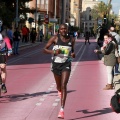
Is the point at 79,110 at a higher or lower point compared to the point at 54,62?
lower

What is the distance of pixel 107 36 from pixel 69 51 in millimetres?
3636

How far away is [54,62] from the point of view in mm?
8555

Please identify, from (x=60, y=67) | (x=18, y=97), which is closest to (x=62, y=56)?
(x=60, y=67)

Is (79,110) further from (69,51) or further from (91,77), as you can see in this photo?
(91,77)

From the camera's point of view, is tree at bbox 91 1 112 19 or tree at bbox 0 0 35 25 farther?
tree at bbox 91 1 112 19

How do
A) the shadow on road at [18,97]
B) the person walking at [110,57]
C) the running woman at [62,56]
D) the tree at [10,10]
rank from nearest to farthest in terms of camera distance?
the running woman at [62,56], the shadow on road at [18,97], the person walking at [110,57], the tree at [10,10]

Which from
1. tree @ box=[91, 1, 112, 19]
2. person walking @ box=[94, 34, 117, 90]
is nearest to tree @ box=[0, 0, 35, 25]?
person walking @ box=[94, 34, 117, 90]

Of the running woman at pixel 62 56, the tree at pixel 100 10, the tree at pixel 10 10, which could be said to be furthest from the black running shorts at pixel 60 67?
the tree at pixel 100 10

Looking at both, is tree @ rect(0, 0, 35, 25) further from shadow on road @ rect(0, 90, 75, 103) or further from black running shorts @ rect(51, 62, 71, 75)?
black running shorts @ rect(51, 62, 71, 75)

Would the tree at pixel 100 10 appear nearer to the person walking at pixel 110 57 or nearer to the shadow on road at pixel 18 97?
the person walking at pixel 110 57

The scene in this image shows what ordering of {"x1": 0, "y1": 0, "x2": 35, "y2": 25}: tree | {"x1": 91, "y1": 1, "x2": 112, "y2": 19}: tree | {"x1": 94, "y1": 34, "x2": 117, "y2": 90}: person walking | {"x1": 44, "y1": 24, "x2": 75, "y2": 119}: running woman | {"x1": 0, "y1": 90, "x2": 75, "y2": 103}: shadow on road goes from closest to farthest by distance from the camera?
{"x1": 44, "y1": 24, "x2": 75, "y2": 119}: running woman → {"x1": 0, "y1": 90, "x2": 75, "y2": 103}: shadow on road → {"x1": 94, "y1": 34, "x2": 117, "y2": 90}: person walking → {"x1": 0, "y1": 0, "x2": 35, "y2": 25}: tree → {"x1": 91, "y1": 1, "x2": 112, "y2": 19}: tree

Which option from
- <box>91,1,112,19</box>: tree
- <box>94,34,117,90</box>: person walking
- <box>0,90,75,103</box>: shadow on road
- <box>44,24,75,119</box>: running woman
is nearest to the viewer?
<box>44,24,75,119</box>: running woman

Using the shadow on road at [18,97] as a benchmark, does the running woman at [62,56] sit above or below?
above

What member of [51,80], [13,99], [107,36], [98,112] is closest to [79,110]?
[98,112]
